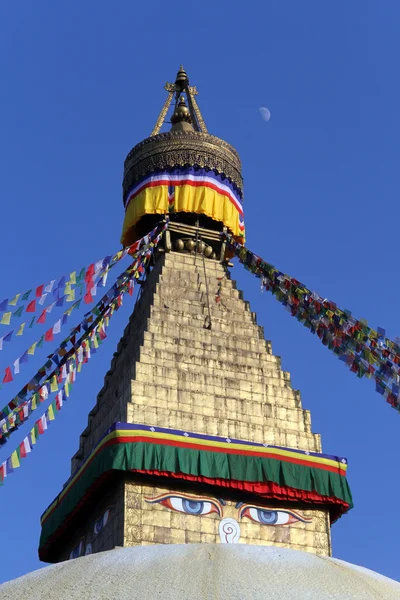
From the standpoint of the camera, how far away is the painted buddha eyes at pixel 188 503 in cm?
1659

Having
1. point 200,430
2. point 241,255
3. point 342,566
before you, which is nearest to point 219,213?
point 241,255

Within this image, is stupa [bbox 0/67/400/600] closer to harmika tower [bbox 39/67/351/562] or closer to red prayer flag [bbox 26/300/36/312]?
harmika tower [bbox 39/67/351/562]

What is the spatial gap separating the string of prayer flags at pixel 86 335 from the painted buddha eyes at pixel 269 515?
443 cm

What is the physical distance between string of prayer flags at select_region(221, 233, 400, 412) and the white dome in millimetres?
10986

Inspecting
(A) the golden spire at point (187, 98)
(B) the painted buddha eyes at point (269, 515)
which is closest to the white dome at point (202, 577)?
(B) the painted buddha eyes at point (269, 515)

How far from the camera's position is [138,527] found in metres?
16.1

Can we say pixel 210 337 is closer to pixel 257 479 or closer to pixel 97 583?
pixel 257 479

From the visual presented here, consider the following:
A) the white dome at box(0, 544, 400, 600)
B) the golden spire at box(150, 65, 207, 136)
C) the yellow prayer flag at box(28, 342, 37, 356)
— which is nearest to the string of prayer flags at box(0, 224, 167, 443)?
the yellow prayer flag at box(28, 342, 37, 356)

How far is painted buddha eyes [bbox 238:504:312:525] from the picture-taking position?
17047mm

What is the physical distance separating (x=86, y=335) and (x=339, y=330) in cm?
536

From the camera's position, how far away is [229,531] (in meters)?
16.6

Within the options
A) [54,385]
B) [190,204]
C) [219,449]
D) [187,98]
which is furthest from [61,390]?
[187,98]

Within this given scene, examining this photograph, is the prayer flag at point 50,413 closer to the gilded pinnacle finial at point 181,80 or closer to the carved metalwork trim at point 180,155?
the carved metalwork trim at point 180,155

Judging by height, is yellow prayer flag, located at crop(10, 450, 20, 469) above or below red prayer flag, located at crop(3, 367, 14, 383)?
below
